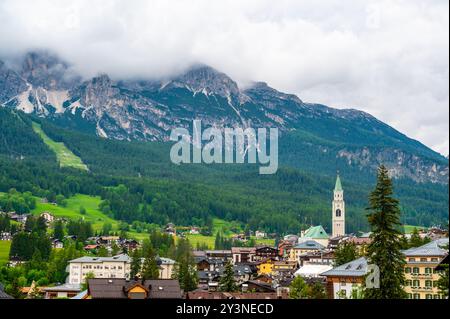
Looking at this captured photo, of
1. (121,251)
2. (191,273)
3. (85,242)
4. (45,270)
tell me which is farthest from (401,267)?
(85,242)

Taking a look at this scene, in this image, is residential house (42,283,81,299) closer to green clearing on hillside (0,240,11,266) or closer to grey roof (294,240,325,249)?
green clearing on hillside (0,240,11,266)

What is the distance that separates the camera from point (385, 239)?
4919 cm

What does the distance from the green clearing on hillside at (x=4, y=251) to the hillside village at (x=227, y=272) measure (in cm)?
205

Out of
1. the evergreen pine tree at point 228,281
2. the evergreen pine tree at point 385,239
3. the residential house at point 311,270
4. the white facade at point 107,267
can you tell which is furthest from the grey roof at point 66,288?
the evergreen pine tree at point 385,239

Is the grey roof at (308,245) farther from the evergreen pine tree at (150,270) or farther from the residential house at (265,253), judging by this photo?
the evergreen pine tree at (150,270)

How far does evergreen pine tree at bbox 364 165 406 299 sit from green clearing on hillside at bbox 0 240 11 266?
10410cm

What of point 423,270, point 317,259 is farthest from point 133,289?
point 317,259

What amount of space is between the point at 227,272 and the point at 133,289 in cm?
1876

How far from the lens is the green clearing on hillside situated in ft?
501

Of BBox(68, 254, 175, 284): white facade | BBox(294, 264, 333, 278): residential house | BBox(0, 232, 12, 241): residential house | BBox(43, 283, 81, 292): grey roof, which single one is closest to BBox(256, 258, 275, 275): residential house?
BBox(294, 264, 333, 278): residential house

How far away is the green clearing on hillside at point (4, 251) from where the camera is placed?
501ft
